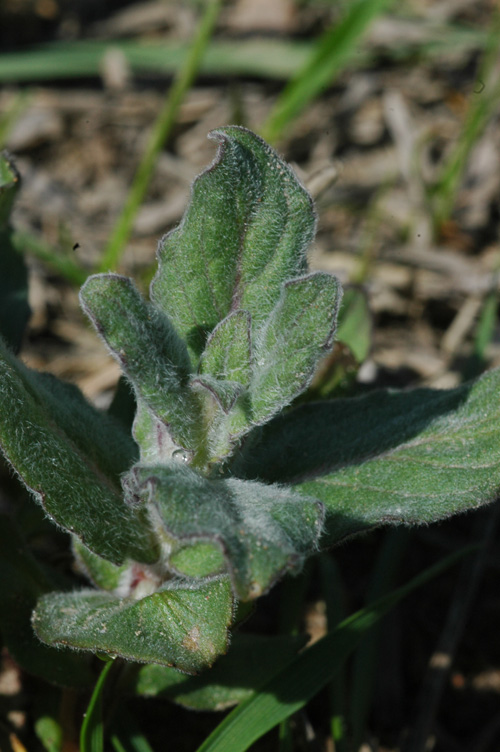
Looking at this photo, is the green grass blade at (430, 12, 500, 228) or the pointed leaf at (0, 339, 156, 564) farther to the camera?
the green grass blade at (430, 12, 500, 228)

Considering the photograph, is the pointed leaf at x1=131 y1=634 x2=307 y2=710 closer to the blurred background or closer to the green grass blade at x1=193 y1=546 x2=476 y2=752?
the green grass blade at x1=193 y1=546 x2=476 y2=752

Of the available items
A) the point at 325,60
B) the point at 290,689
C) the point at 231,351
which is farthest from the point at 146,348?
the point at 325,60

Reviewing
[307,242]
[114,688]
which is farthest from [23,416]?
[114,688]

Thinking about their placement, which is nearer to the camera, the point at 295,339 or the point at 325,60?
the point at 295,339

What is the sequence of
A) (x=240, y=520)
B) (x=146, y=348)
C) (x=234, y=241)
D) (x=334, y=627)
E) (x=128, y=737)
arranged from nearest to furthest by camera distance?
(x=240, y=520), (x=146, y=348), (x=234, y=241), (x=128, y=737), (x=334, y=627)

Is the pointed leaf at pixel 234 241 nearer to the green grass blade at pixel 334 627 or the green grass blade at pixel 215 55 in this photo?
the green grass blade at pixel 334 627

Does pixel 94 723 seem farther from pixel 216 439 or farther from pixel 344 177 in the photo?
pixel 344 177

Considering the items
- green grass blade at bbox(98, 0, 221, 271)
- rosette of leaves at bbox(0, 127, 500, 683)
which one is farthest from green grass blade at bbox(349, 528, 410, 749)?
green grass blade at bbox(98, 0, 221, 271)
